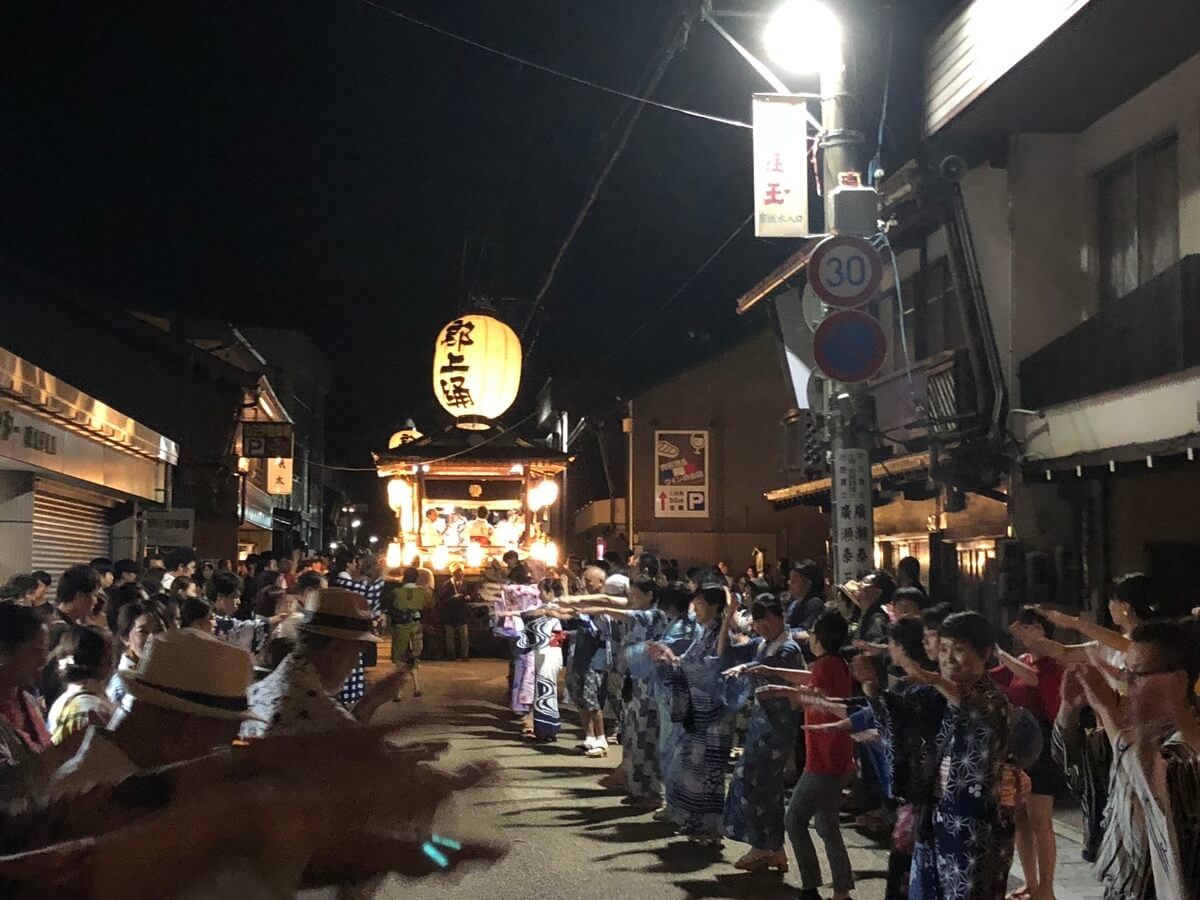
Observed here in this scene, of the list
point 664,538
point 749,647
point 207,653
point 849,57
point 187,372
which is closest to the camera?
point 207,653

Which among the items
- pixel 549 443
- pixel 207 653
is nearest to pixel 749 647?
pixel 207 653

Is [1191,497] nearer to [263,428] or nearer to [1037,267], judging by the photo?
[1037,267]

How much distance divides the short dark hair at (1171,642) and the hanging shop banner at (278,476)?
1415 inches

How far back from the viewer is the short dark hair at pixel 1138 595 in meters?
6.45

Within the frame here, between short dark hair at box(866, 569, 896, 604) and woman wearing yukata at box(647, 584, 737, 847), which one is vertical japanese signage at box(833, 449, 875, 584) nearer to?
short dark hair at box(866, 569, 896, 604)

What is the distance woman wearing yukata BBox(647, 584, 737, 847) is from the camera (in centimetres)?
892

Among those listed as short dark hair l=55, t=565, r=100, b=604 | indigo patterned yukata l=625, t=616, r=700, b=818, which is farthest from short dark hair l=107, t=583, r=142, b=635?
indigo patterned yukata l=625, t=616, r=700, b=818

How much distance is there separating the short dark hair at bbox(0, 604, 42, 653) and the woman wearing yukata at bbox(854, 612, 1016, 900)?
3711mm

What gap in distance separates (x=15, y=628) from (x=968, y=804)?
13.2ft

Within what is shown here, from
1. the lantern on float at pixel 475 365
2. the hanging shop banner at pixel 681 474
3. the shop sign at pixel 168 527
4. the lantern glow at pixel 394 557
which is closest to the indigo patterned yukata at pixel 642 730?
the lantern on float at pixel 475 365

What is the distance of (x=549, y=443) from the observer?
86.9 ft

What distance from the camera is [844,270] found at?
10.2 meters

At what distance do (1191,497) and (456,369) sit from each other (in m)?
12.0

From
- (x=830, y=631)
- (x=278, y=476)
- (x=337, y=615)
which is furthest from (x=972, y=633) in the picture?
(x=278, y=476)
